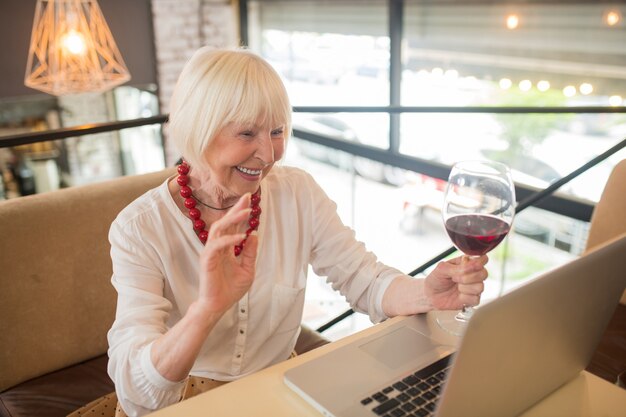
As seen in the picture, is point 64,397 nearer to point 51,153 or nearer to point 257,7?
point 51,153

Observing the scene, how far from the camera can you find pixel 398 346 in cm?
98

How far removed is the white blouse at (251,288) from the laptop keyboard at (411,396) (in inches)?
13.8

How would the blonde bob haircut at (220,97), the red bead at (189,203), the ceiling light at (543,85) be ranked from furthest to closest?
the ceiling light at (543,85) → the red bead at (189,203) → the blonde bob haircut at (220,97)

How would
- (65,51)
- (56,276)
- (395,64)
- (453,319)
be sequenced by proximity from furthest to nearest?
(395,64)
(65,51)
(56,276)
(453,319)

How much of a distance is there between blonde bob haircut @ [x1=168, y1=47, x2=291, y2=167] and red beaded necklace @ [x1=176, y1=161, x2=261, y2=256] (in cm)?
7

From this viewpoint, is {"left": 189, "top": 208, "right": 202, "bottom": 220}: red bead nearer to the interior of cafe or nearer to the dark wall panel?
the interior of cafe

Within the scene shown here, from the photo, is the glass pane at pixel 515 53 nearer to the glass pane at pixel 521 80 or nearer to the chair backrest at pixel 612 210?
the glass pane at pixel 521 80

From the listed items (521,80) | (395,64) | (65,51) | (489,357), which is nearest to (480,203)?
(489,357)

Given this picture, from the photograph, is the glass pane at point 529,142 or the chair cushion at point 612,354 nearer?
the chair cushion at point 612,354

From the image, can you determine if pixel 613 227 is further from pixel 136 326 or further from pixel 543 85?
pixel 543 85

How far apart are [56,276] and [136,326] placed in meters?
0.63

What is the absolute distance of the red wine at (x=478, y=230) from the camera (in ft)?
3.11

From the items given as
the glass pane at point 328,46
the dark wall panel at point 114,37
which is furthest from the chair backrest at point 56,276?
the dark wall panel at point 114,37

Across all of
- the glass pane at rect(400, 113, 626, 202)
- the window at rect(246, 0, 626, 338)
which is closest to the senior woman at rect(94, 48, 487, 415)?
the window at rect(246, 0, 626, 338)
